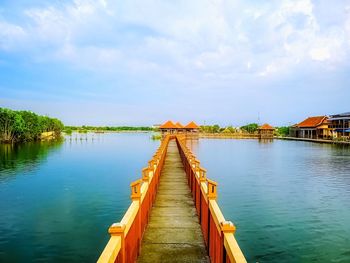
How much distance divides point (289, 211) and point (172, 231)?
987 centimetres

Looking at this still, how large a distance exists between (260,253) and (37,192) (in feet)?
47.0

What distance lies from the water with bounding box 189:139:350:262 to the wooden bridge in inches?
132

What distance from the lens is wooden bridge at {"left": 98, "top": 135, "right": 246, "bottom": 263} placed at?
4.01 meters

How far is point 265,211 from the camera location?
15.0 metres

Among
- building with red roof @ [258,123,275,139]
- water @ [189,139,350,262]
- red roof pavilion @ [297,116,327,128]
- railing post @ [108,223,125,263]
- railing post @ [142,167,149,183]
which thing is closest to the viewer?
railing post @ [108,223,125,263]

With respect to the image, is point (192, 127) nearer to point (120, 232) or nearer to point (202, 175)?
point (202, 175)

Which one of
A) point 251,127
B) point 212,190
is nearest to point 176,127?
point 251,127

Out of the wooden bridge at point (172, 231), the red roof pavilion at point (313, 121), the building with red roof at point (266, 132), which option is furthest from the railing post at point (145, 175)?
the building with red roof at point (266, 132)

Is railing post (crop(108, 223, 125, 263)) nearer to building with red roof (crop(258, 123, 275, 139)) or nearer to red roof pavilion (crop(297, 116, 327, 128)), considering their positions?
red roof pavilion (crop(297, 116, 327, 128))

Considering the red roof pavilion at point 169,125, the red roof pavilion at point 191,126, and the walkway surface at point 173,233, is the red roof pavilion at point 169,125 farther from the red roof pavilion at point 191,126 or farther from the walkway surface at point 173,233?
the walkway surface at point 173,233

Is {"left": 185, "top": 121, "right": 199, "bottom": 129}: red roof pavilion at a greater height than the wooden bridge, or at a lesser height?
greater

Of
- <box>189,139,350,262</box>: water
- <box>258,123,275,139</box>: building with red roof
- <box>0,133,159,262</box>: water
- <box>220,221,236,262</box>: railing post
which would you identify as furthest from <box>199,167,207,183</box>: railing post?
<box>258,123,275,139</box>: building with red roof

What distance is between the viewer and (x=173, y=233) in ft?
22.9

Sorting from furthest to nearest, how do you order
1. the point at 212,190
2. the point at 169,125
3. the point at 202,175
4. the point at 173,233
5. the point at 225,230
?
the point at 169,125
the point at 202,175
the point at 173,233
the point at 212,190
the point at 225,230
